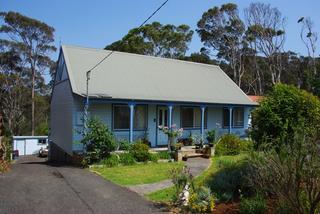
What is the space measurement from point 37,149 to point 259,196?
45320 mm

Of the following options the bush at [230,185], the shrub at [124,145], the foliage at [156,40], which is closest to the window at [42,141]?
the foliage at [156,40]

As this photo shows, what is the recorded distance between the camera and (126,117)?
21.2 meters

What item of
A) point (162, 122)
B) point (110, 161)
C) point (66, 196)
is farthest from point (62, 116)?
point (66, 196)

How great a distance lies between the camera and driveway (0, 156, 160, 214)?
9039 mm

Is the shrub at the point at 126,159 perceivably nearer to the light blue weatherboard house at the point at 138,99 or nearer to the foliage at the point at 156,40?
the light blue weatherboard house at the point at 138,99

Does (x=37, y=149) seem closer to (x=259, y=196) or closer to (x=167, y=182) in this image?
(x=167, y=182)

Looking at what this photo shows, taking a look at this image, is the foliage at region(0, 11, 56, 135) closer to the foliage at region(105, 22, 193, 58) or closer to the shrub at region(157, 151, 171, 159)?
the foliage at region(105, 22, 193, 58)

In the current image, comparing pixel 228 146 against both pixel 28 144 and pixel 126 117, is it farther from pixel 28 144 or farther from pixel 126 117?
pixel 28 144

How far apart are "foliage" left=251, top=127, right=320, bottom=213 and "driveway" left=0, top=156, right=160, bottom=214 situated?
123 inches

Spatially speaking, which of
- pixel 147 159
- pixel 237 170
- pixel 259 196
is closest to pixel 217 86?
pixel 147 159

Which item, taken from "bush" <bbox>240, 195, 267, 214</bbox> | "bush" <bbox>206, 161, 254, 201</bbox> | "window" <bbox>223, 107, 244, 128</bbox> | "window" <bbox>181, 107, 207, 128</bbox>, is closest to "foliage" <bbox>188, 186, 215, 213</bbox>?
"bush" <bbox>206, 161, 254, 201</bbox>

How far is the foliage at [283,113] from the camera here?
39.9ft

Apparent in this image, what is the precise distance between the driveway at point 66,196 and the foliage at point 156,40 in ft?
113

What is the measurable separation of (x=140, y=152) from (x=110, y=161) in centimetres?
169
